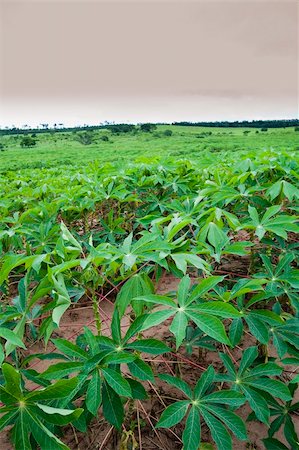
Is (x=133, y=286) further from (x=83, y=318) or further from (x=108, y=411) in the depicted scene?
(x=83, y=318)

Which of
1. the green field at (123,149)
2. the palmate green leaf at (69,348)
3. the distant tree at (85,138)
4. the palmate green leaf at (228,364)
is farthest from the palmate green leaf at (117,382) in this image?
the distant tree at (85,138)

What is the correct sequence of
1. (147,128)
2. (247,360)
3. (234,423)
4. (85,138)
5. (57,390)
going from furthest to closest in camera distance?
(147,128), (85,138), (247,360), (234,423), (57,390)

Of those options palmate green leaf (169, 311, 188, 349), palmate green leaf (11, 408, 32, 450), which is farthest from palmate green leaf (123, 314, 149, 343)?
palmate green leaf (11, 408, 32, 450)

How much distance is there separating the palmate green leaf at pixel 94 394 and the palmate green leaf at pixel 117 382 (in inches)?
1.1

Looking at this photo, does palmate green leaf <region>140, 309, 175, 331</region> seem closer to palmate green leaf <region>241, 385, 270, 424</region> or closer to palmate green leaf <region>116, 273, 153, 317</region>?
palmate green leaf <region>116, 273, 153, 317</region>

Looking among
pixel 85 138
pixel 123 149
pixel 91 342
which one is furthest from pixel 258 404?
pixel 85 138

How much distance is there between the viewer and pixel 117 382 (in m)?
1.01

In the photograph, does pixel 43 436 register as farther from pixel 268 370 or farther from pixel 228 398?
pixel 268 370

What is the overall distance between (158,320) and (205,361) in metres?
1.06

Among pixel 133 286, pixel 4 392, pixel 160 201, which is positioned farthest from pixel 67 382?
pixel 160 201

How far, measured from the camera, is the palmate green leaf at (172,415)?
3.60 feet

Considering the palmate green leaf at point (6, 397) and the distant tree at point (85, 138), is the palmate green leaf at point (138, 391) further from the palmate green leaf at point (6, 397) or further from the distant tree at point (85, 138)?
the distant tree at point (85, 138)

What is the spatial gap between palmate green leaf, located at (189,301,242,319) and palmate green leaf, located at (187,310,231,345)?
2 centimetres

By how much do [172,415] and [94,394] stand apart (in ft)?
0.95
